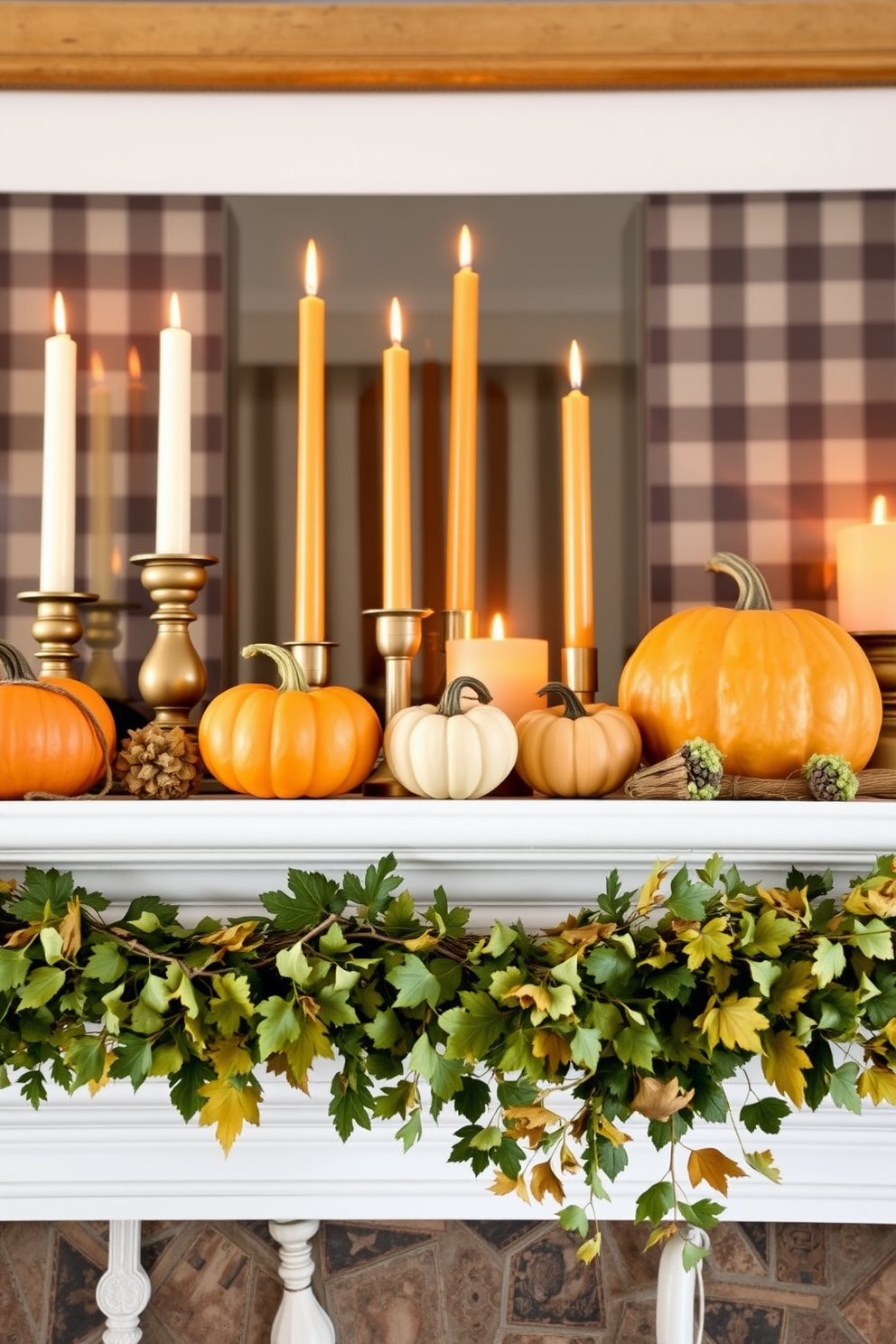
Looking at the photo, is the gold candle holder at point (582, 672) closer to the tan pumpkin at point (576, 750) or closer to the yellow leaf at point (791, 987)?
the tan pumpkin at point (576, 750)

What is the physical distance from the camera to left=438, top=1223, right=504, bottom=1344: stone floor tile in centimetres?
90

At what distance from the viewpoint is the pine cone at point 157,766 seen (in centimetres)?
73

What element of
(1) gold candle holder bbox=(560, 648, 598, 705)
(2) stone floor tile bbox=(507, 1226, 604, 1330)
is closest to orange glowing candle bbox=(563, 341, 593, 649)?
(1) gold candle holder bbox=(560, 648, 598, 705)

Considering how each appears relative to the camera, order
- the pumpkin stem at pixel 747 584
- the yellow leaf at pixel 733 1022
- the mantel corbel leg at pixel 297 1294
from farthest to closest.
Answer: the mantel corbel leg at pixel 297 1294 → the pumpkin stem at pixel 747 584 → the yellow leaf at pixel 733 1022

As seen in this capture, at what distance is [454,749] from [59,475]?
42 cm

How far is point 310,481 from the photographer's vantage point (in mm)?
799

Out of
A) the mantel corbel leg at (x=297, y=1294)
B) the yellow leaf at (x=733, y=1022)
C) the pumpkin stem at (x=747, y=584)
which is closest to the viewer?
the yellow leaf at (x=733, y=1022)

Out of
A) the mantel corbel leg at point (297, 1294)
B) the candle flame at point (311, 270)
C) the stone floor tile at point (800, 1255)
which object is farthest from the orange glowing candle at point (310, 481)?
the stone floor tile at point (800, 1255)

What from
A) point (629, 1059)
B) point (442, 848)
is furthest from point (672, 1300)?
point (442, 848)

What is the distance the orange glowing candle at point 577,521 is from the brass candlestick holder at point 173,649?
0.30 meters

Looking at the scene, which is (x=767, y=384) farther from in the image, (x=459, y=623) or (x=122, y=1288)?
(x=122, y=1288)

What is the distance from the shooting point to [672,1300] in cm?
85

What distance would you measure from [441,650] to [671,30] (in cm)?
62

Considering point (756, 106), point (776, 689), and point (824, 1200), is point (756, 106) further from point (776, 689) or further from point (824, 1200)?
point (824, 1200)
